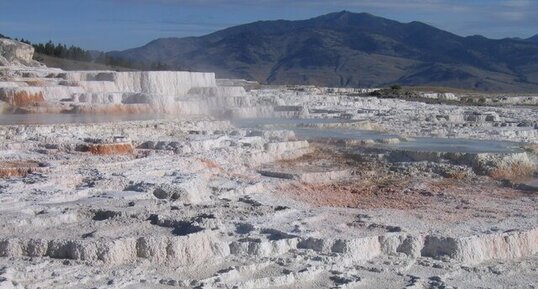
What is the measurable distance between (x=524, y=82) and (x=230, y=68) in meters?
33.0

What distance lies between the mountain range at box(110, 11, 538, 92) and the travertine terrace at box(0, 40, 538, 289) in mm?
60762

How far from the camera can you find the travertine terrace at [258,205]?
5059mm

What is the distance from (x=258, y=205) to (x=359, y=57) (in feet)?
291

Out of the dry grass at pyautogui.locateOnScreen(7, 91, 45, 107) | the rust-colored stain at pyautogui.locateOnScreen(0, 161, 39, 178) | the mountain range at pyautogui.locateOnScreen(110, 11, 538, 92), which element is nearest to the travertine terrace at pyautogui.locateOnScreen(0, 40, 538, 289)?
the rust-colored stain at pyautogui.locateOnScreen(0, 161, 39, 178)

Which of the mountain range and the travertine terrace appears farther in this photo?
the mountain range

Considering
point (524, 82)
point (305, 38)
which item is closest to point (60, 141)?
point (524, 82)

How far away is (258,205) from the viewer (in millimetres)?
6930

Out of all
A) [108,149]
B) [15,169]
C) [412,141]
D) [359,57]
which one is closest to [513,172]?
[412,141]

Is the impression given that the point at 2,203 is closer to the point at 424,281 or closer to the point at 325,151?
the point at 424,281

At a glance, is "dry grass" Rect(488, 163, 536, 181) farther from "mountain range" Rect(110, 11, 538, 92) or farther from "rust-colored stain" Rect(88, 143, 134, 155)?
"mountain range" Rect(110, 11, 538, 92)

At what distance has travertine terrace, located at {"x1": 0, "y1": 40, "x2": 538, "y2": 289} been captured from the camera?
5.06 meters

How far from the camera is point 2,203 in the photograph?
20.3 ft

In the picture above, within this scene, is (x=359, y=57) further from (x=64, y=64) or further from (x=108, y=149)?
(x=108, y=149)

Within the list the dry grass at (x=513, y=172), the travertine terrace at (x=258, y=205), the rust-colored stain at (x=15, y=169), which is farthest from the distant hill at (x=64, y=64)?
the rust-colored stain at (x=15, y=169)
